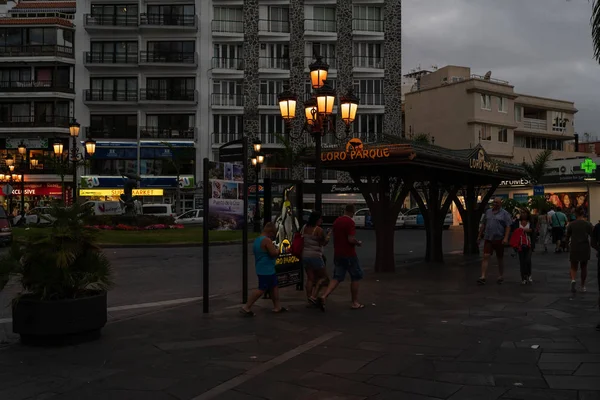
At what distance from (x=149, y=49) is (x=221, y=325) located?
4873 centimetres

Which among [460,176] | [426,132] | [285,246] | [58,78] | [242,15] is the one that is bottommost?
[285,246]

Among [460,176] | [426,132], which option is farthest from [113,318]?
[426,132]

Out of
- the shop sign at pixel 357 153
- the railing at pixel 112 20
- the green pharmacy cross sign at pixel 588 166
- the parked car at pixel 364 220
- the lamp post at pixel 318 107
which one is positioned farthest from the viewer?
the railing at pixel 112 20

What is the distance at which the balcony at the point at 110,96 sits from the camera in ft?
173

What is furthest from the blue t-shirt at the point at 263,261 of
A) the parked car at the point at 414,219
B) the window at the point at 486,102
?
the window at the point at 486,102

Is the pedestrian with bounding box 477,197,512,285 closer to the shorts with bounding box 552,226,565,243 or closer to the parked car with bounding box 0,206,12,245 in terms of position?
the shorts with bounding box 552,226,565,243

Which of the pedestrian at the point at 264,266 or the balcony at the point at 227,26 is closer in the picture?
the pedestrian at the point at 264,266

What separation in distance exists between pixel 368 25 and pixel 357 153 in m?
41.7

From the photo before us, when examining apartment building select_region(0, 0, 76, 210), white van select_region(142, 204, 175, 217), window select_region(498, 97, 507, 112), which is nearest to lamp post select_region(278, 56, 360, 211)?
white van select_region(142, 204, 175, 217)

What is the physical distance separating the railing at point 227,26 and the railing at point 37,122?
49.7 feet

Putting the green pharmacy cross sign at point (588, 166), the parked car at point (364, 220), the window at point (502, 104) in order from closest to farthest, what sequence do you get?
the green pharmacy cross sign at point (588, 166) → the parked car at point (364, 220) → the window at point (502, 104)

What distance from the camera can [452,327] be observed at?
8477 millimetres

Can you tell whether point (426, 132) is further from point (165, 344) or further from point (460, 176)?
point (165, 344)

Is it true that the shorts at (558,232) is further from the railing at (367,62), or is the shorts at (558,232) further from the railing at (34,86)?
the railing at (34,86)
